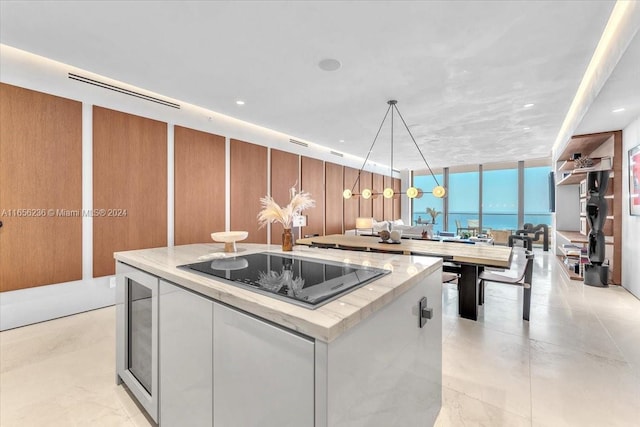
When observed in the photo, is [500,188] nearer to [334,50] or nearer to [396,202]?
[396,202]

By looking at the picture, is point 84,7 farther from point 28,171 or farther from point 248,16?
point 28,171

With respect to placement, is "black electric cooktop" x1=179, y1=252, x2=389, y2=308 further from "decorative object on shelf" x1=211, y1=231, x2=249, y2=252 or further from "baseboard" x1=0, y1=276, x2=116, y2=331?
"baseboard" x1=0, y1=276, x2=116, y2=331

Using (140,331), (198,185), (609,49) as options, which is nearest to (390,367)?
(140,331)

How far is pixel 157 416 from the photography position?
1.43 m

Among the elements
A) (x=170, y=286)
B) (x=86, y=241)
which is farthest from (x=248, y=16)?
(x=86, y=241)

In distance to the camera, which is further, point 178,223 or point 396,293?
point 178,223

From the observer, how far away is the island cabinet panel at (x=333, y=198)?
7.09m

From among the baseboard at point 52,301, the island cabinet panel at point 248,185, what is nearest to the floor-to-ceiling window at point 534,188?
the island cabinet panel at point 248,185

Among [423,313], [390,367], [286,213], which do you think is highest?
[286,213]

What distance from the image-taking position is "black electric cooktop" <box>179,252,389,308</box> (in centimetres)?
97

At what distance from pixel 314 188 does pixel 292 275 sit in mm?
5446

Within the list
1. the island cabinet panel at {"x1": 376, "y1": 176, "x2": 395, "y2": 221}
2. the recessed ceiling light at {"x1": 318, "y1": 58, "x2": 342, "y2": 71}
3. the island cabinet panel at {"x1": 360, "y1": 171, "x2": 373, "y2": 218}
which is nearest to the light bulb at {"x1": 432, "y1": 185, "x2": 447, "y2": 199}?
the recessed ceiling light at {"x1": 318, "y1": 58, "x2": 342, "y2": 71}

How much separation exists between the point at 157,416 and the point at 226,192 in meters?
3.67

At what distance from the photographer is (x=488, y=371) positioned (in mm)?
2072
